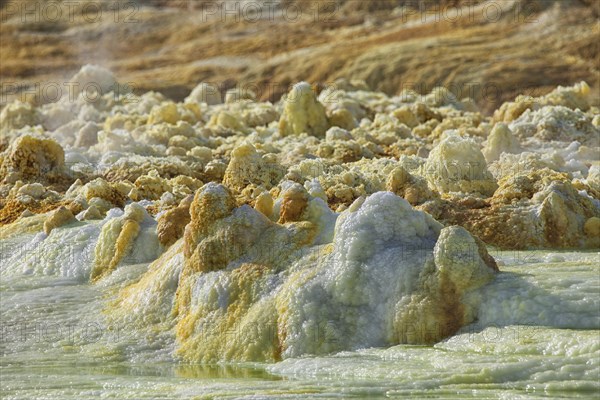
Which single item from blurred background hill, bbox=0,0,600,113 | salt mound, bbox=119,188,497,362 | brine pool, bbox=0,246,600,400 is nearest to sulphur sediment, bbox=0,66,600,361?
salt mound, bbox=119,188,497,362

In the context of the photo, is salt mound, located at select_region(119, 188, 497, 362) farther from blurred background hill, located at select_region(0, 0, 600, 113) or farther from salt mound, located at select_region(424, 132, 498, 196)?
blurred background hill, located at select_region(0, 0, 600, 113)

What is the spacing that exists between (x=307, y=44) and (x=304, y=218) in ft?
61.2

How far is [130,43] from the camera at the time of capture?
2908 centimetres

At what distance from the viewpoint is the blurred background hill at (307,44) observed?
23.5m

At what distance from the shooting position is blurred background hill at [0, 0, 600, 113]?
2350 centimetres

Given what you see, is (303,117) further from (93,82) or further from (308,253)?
(308,253)

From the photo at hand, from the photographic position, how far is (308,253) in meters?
7.77

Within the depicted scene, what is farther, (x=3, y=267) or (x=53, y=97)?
(x=53, y=97)

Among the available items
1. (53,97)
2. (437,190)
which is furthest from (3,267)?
(53,97)

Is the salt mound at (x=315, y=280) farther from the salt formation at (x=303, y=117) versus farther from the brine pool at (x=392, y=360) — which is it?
the salt formation at (x=303, y=117)

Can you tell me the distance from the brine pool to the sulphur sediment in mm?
171

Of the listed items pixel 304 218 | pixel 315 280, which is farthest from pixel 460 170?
pixel 315 280

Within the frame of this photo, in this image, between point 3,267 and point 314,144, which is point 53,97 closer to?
point 314,144

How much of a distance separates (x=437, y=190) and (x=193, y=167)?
10.9 ft
